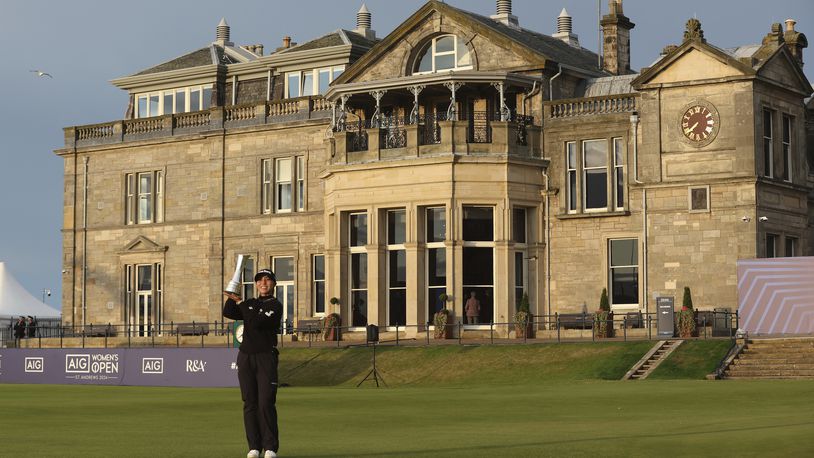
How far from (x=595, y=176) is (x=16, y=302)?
113 feet

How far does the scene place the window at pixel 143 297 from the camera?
209 feet

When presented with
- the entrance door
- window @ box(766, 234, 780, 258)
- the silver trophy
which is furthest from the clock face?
the silver trophy

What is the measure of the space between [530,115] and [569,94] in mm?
2070

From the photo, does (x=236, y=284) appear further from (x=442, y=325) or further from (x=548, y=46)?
(x=548, y=46)

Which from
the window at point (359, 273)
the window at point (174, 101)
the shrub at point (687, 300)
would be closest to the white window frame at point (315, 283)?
the window at point (359, 273)

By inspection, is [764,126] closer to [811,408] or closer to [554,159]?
[554,159]

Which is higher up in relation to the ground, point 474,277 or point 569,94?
point 569,94

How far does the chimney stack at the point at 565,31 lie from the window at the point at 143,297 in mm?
19645

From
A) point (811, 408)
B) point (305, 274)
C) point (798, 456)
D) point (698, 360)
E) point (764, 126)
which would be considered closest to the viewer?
point (798, 456)

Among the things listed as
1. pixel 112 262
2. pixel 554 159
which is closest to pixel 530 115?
pixel 554 159

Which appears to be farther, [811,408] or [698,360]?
[698,360]

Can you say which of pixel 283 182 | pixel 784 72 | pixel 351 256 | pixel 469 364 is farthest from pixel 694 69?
pixel 283 182

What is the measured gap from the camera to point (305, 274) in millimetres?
59875

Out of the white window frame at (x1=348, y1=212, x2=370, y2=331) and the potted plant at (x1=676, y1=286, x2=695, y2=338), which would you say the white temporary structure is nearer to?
the white window frame at (x1=348, y1=212, x2=370, y2=331)
